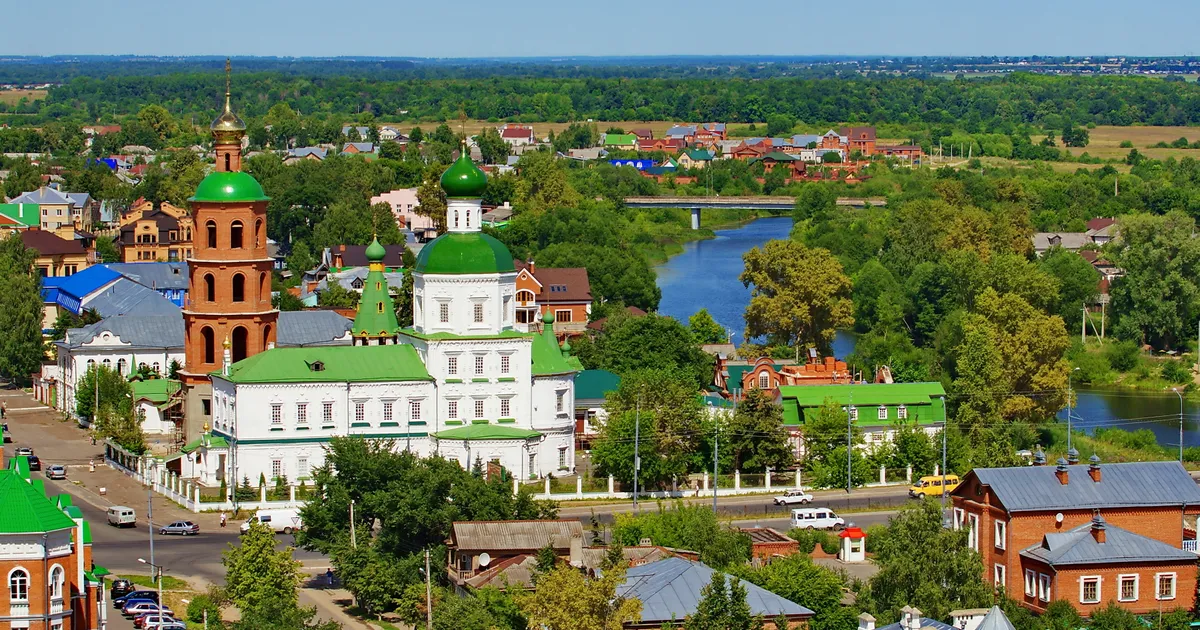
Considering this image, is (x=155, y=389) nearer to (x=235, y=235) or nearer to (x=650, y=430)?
(x=235, y=235)

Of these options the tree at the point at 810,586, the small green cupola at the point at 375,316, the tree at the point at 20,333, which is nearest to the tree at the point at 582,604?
the tree at the point at 810,586

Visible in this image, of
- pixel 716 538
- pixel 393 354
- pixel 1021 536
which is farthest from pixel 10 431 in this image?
pixel 1021 536

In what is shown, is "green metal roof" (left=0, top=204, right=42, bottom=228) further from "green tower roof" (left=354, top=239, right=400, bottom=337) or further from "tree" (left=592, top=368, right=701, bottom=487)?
"tree" (left=592, top=368, right=701, bottom=487)

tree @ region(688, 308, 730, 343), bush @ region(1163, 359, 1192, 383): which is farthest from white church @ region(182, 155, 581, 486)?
bush @ region(1163, 359, 1192, 383)

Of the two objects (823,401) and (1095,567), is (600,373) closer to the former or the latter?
(823,401)

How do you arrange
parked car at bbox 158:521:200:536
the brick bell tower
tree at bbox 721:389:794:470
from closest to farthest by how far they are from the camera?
parked car at bbox 158:521:200:536 < tree at bbox 721:389:794:470 < the brick bell tower

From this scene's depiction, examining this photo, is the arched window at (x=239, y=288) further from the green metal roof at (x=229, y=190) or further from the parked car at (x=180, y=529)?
the parked car at (x=180, y=529)
